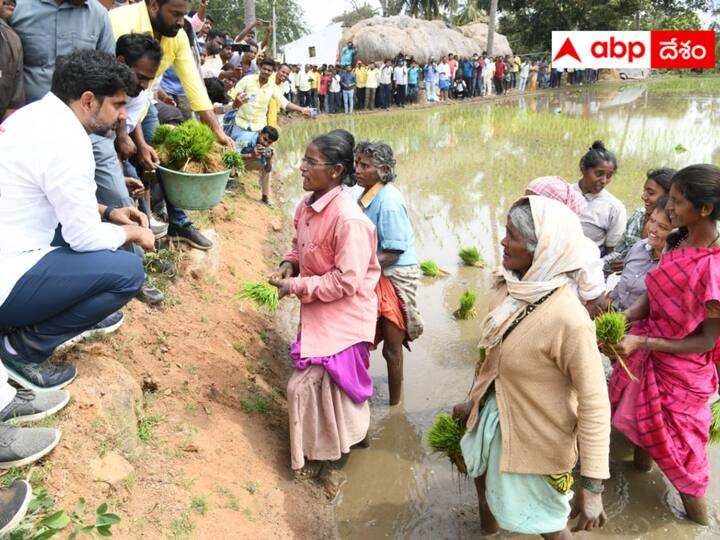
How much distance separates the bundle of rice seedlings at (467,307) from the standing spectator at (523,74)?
25.8 meters

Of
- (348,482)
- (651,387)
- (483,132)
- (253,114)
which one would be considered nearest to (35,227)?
(348,482)

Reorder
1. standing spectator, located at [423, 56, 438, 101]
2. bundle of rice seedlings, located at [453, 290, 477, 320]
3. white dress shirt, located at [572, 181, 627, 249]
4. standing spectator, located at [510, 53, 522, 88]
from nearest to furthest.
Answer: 1. white dress shirt, located at [572, 181, 627, 249]
2. bundle of rice seedlings, located at [453, 290, 477, 320]
3. standing spectator, located at [423, 56, 438, 101]
4. standing spectator, located at [510, 53, 522, 88]

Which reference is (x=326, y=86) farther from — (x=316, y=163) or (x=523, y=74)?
(x=316, y=163)

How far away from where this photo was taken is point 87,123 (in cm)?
238

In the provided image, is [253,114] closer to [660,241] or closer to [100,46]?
[100,46]

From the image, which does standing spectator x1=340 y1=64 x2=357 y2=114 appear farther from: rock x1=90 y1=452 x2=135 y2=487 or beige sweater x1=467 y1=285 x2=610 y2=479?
rock x1=90 y1=452 x2=135 y2=487

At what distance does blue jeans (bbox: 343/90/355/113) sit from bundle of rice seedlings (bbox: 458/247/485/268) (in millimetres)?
14407

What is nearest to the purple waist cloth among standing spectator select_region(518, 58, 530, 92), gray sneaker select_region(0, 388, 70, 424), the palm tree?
gray sneaker select_region(0, 388, 70, 424)

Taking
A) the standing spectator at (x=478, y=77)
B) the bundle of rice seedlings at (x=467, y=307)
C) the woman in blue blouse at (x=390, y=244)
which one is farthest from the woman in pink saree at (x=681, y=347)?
the standing spectator at (x=478, y=77)

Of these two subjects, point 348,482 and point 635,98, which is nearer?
point 348,482

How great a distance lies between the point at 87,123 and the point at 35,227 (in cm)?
50

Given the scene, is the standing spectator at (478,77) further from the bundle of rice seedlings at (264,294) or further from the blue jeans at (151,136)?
the bundle of rice seedlings at (264,294)

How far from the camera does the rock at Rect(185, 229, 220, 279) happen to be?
4234 mm

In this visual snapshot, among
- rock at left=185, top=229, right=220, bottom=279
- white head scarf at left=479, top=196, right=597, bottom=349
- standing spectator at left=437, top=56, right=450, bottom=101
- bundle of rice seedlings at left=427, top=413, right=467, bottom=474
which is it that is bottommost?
bundle of rice seedlings at left=427, top=413, right=467, bottom=474
